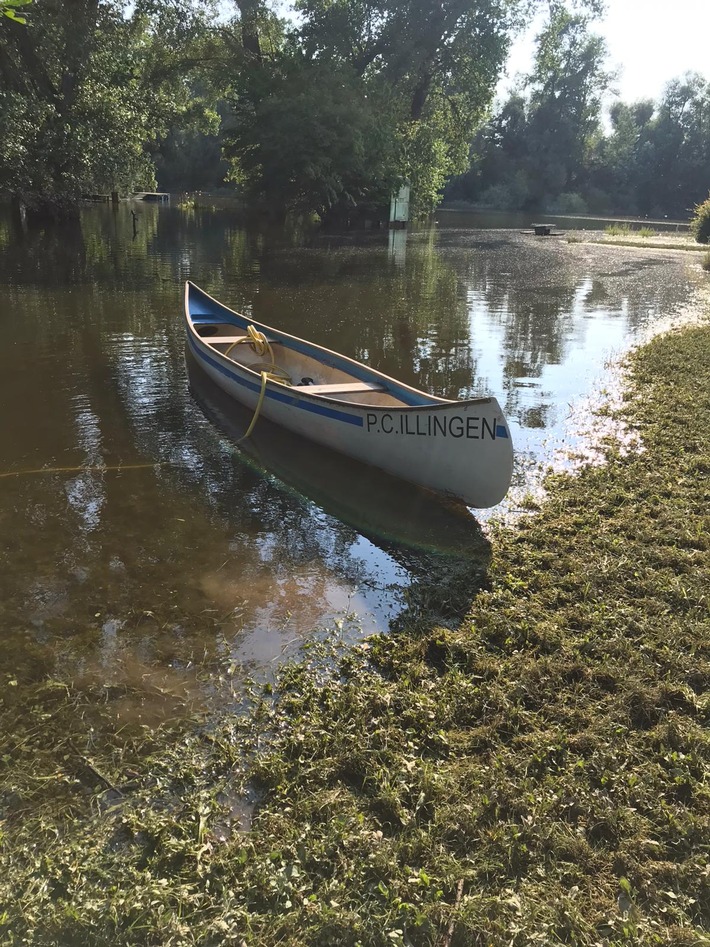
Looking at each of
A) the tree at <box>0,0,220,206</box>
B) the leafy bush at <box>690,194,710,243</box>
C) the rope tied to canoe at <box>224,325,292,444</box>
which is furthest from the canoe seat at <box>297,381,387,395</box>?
the leafy bush at <box>690,194,710,243</box>

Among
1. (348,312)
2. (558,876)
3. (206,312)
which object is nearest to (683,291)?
(348,312)

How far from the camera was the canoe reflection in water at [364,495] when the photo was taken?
5895 mm

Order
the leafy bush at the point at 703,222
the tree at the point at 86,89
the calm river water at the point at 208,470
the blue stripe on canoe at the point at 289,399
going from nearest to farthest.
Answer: the calm river water at the point at 208,470
the blue stripe on canoe at the point at 289,399
the tree at the point at 86,89
the leafy bush at the point at 703,222

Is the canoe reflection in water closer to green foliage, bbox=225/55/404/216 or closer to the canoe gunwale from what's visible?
the canoe gunwale

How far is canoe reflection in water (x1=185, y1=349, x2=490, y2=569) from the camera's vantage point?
5.89 meters

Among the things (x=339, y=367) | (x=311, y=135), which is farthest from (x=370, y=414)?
(x=311, y=135)

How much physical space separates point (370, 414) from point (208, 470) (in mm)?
1936

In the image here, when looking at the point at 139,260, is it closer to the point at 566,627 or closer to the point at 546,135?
the point at 566,627

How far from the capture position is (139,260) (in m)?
21.6

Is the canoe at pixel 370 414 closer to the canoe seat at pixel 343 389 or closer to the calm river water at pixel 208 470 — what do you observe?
the canoe seat at pixel 343 389

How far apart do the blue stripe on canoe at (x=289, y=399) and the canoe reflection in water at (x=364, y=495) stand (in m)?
0.51

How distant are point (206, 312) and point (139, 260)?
11690mm

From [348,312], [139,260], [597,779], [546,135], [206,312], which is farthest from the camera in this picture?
[546,135]

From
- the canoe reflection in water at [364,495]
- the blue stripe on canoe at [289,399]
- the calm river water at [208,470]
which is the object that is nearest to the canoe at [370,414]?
the blue stripe on canoe at [289,399]
